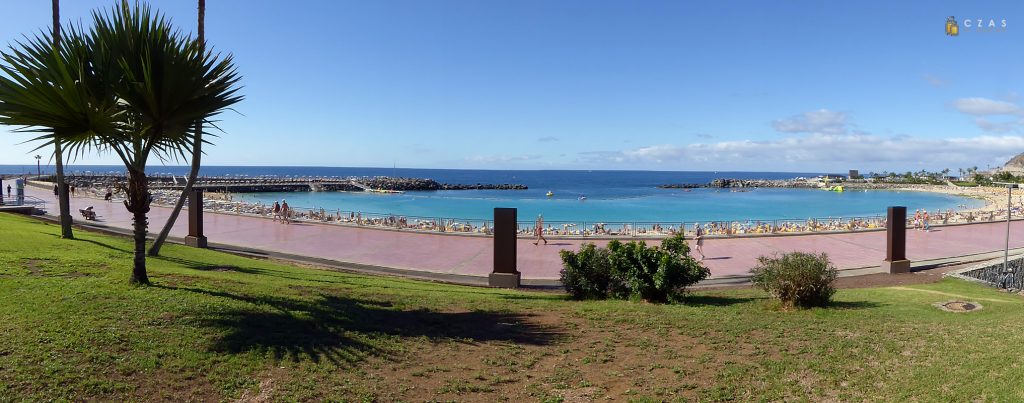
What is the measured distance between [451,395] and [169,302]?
13.3ft

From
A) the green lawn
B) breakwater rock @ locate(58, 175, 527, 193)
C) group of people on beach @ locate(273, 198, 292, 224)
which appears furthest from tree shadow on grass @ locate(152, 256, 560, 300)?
breakwater rock @ locate(58, 175, 527, 193)

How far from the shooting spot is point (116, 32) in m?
6.89

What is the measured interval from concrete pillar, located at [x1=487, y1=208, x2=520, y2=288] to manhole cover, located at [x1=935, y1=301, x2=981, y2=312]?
7.83 metres

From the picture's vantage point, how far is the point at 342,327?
649 cm

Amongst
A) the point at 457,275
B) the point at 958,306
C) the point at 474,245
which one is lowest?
the point at 457,275

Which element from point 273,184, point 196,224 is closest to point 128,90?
point 196,224

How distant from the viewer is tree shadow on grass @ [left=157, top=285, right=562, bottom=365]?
5555 millimetres

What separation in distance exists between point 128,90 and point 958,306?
12.7 m

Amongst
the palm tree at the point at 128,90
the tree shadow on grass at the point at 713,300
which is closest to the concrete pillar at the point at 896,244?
the tree shadow on grass at the point at 713,300

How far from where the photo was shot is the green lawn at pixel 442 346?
15.2ft

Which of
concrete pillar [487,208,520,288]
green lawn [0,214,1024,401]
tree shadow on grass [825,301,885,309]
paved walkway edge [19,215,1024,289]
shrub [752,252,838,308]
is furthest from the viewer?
paved walkway edge [19,215,1024,289]

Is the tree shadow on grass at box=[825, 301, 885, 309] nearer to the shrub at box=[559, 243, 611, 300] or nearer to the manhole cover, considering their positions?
the manhole cover

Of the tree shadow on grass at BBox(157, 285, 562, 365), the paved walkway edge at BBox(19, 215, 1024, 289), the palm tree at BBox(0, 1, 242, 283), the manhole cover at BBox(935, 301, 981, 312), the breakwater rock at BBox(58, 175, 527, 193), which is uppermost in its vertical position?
the palm tree at BBox(0, 1, 242, 283)

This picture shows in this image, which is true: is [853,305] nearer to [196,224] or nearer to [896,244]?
[896,244]
